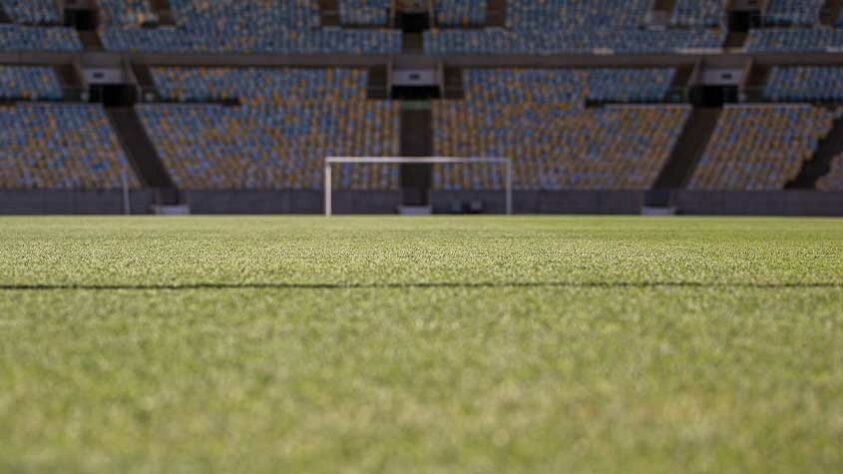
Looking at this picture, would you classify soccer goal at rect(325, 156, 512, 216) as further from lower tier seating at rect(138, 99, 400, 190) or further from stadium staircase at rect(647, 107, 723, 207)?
stadium staircase at rect(647, 107, 723, 207)

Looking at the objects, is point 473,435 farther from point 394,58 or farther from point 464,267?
point 394,58

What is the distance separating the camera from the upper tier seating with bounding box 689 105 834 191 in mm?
22516

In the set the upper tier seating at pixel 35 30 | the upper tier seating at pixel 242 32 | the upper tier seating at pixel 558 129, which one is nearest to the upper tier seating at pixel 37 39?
the upper tier seating at pixel 35 30

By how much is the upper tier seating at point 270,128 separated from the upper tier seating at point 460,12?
11.1 feet

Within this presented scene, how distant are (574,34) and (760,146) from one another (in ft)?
21.8

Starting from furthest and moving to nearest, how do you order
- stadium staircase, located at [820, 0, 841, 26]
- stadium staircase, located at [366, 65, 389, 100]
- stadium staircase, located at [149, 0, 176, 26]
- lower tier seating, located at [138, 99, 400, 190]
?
stadium staircase, located at [149, 0, 176, 26]
stadium staircase, located at [366, 65, 389, 100]
stadium staircase, located at [820, 0, 841, 26]
lower tier seating, located at [138, 99, 400, 190]

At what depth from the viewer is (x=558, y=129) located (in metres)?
24.2

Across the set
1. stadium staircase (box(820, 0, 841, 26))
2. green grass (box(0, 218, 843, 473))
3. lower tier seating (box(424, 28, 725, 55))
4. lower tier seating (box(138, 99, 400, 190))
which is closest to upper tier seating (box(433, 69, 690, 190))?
lower tier seating (box(424, 28, 725, 55))

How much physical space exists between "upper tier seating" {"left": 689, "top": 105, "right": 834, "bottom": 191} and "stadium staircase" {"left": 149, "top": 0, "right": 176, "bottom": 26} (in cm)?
1697

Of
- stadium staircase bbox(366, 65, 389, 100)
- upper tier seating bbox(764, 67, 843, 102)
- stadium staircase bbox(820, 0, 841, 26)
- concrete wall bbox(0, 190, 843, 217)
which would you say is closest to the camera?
concrete wall bbox(0, 190, 843, 217)

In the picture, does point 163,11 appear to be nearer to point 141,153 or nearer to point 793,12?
point 141,153

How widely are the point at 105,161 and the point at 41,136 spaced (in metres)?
2.35

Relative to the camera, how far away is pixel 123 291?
336 cm

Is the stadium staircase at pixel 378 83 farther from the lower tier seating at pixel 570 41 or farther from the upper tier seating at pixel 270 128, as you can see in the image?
the lower tier seating at pixel 570 41
